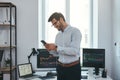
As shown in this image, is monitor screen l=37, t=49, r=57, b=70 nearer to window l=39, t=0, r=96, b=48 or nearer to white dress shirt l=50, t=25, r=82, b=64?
window l=39, t=0, r=96, b=48

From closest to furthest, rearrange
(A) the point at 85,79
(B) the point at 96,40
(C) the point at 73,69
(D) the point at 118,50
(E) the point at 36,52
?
(C) the point at 73,69
(A) the point at 85,79
(D) the point at 118,50
(E) the point at 36,52
(B) the point at 96,40

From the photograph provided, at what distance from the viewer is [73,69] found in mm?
2205

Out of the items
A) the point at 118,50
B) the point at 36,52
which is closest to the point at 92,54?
the point at 118,50

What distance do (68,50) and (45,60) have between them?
1.29 meters

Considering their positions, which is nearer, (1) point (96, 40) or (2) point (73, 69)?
(2) point (73, 69)

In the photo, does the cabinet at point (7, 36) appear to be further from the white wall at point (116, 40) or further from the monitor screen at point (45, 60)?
the white wall at point (116, 40)

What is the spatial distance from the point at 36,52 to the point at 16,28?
559mm

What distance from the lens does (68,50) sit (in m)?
2.17

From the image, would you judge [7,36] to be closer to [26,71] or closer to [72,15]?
[26,71]

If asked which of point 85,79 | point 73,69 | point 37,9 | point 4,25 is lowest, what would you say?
point 85,79

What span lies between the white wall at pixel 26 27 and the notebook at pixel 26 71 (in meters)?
0.27

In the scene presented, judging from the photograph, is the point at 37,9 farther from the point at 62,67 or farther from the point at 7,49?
the point at 62,67

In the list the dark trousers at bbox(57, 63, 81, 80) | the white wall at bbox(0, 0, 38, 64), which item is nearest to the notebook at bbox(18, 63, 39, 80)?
the white wall at bbox(0, 0, 38, 64)

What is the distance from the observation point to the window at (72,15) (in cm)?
389
